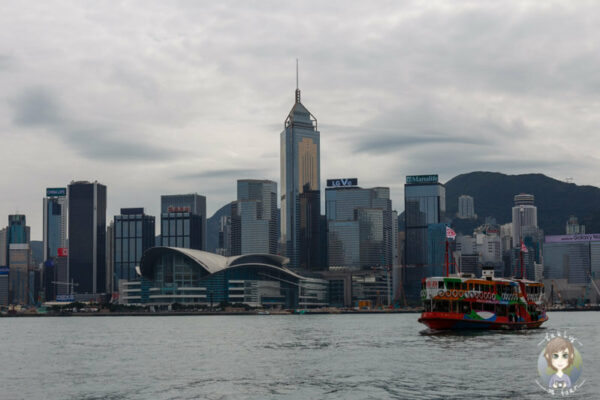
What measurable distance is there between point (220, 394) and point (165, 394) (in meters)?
3.91

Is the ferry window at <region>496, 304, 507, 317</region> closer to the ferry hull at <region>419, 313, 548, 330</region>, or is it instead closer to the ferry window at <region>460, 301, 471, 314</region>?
the ferry hull at <region>419, 313, 548, 330</region>

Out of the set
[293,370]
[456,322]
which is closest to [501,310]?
[456,322]

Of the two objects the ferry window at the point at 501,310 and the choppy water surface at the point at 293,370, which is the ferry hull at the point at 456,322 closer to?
the ferry window at the point at 501,310

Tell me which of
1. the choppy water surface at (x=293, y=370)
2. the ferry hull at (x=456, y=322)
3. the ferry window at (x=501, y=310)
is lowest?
the choppy water surface at (x=293, y=370)

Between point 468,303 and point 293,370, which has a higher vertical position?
point 468,303

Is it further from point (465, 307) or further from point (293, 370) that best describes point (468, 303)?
point (293, 370)

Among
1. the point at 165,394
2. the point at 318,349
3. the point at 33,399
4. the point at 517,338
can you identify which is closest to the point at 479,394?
the point at 165,394

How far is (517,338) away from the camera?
10275cm

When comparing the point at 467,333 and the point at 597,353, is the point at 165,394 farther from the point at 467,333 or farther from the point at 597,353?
the point at 467,333

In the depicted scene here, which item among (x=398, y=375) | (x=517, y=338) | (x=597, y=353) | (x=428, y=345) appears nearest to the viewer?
(x=398, y=375)

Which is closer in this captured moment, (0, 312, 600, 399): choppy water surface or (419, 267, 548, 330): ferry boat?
(0, 312, 600, 399): choppy water surface

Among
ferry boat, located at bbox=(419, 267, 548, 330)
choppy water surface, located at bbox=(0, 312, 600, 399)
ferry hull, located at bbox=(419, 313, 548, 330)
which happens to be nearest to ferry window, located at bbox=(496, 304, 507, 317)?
ferry boat, located at bbox=(419, 267, 548, 330)

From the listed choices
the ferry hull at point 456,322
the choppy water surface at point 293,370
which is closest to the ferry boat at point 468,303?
the ferry hull at point 456,322

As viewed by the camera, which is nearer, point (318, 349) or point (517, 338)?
point (318, 349)
